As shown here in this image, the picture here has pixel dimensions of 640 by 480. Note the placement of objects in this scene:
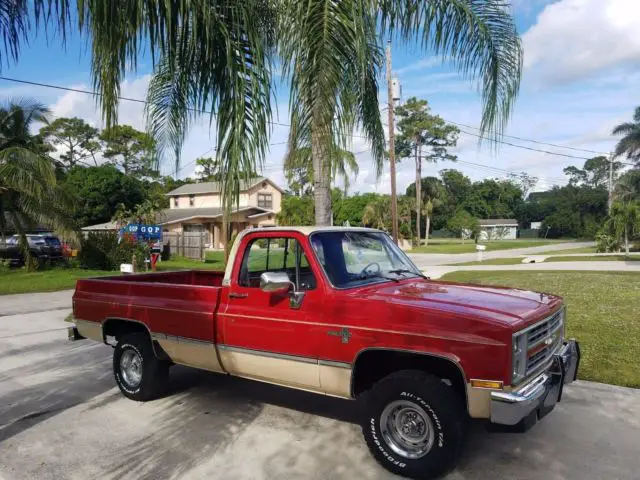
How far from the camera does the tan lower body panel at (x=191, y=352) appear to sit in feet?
16.8

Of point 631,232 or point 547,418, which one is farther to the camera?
point 631,232

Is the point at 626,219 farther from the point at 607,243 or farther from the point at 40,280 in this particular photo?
the point at 40,280

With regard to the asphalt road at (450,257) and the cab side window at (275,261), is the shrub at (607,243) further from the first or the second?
the cab side window at (275,261)

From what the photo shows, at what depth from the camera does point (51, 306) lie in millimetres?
13156

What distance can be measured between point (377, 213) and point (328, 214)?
39.6 meters

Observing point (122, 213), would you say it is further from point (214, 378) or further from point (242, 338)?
point (242, 338)

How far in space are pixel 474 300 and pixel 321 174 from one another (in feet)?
9.15

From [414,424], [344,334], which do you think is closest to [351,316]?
[344,334]

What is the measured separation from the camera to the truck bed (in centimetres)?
514

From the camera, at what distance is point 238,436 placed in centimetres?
472

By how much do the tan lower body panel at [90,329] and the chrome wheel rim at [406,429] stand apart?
12.1ft

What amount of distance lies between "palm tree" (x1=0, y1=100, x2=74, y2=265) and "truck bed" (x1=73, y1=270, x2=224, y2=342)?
15621 mm

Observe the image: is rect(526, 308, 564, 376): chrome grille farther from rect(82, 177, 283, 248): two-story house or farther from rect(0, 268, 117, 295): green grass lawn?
rect(82, 177, 283, 248): two-story house

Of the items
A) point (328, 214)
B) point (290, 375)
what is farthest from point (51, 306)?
point (290, 375)
